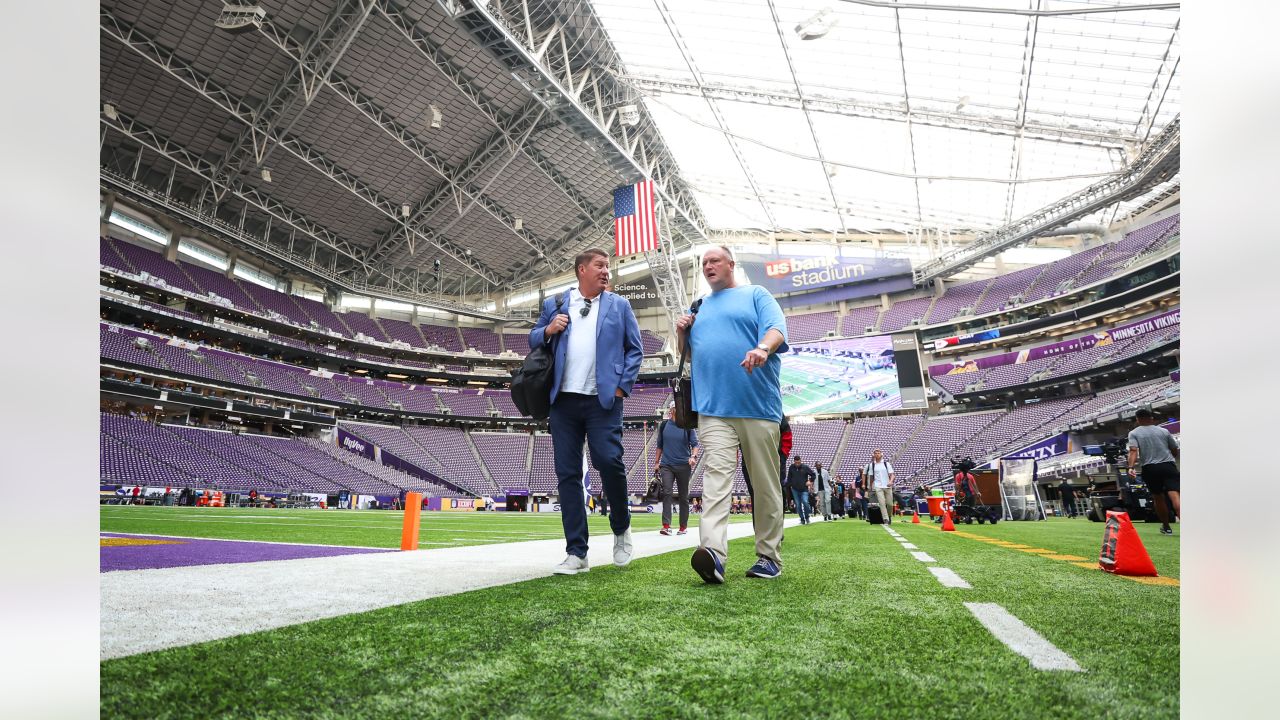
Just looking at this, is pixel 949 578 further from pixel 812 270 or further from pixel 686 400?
pixel 812 270

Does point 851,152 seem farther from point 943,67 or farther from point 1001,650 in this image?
point 1001,650

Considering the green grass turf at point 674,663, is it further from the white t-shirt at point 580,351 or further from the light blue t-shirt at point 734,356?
the white t-shirt at point 580,351

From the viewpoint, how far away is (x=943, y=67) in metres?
23.5

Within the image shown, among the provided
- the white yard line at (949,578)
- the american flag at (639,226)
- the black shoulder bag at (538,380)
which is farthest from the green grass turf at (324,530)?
Result: the american flag at (639,226)

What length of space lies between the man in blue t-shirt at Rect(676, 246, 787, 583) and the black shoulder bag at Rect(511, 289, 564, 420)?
2.55ft

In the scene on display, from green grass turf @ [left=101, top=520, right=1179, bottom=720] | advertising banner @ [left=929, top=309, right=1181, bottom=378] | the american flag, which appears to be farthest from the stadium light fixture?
advertising banner @ [left=929, top=309, right=1181, bottom=378]

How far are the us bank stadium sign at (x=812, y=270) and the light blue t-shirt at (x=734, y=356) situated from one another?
1702 inches

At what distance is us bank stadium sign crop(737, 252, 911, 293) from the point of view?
46281 millimetres

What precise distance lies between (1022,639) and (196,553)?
5642 millimetres

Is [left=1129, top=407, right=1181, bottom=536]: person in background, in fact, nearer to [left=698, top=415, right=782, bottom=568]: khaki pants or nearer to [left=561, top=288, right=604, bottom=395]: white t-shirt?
[left=698, top=415, right=782, bottom=568]: khaki pants

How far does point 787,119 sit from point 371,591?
92.2 ft

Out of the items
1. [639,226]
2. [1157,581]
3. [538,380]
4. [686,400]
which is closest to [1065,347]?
[639,226]
